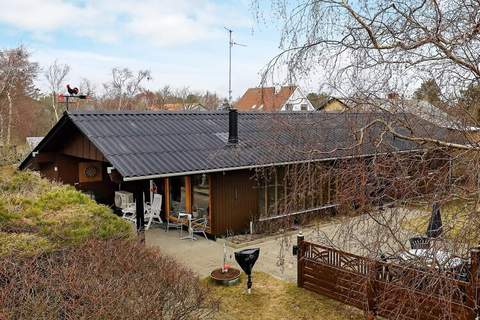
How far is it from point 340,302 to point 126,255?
4089 millimetres

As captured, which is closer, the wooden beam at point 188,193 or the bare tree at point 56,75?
the wooden beam at point 188,193

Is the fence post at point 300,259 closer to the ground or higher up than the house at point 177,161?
closer to the ground

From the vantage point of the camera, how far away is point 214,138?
1165 cm

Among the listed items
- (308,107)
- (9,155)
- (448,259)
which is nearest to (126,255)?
(308,107)

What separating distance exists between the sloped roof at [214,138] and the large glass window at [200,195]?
89cm

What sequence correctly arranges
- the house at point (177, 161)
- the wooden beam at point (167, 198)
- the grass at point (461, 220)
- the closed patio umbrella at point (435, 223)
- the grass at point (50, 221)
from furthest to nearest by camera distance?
the wooden beam at point (167, 198)
the house at point (177, 161)
the grass at point (50, 221)
the closed patio umbrella at point (435, 223)
the grass at point (461, 220)

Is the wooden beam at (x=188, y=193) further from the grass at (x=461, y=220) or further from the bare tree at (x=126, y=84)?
the bare tree at (x=126, y=84)

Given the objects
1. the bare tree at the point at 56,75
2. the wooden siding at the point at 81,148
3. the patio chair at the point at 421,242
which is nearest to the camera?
the patio chair at the point at 421,242

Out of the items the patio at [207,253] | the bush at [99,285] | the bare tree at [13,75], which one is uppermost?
the bare tree at [13,75]

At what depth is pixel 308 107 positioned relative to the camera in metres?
4.92

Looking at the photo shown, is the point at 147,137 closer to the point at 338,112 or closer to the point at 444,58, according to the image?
the point at 338,112

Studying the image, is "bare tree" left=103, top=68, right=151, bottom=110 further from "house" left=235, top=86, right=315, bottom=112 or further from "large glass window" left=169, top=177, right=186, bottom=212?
"house" left=235, top=86, right=315, bottom=112

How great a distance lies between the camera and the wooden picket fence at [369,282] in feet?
11.6

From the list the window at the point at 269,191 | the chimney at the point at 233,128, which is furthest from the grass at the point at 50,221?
the window at the point at 269,191
